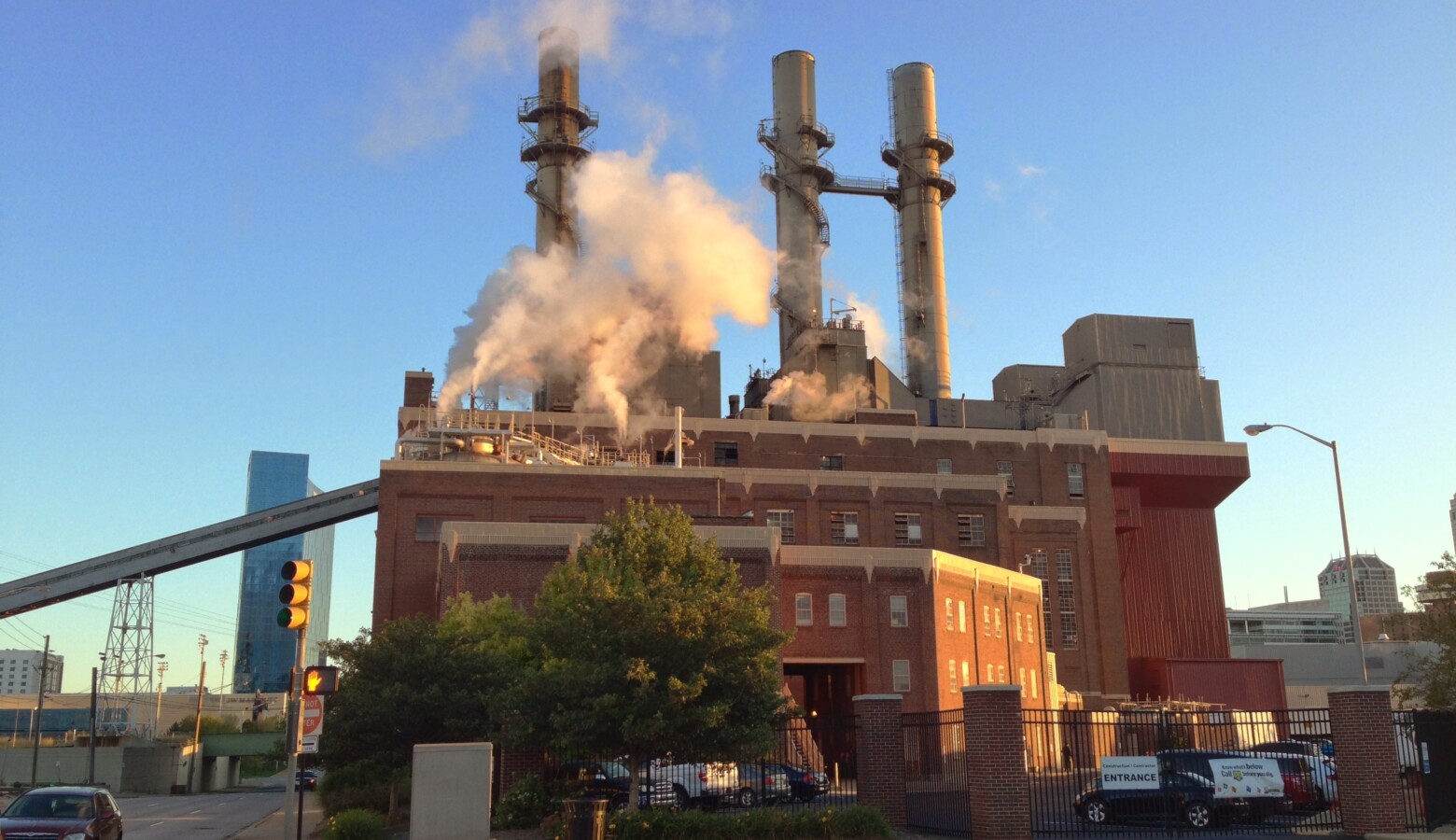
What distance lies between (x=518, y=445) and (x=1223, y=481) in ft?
156

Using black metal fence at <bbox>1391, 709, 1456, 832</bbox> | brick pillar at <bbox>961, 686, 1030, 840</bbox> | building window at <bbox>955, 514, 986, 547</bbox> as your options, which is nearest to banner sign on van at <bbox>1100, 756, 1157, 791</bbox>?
brick pillar at <bbox>961, 686, 1030, 840</bbox>

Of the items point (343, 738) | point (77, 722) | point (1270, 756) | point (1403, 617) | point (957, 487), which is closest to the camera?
point (1270, 756)

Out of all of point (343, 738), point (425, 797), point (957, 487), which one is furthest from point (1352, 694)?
point (957, 487)

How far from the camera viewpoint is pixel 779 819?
83.0 ft

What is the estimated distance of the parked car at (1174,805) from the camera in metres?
25.8

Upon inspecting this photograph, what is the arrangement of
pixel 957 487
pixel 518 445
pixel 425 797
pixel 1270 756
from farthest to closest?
pixel 957 487 < pixel 518 445 < pixel 1270 756 < pixel 425 797

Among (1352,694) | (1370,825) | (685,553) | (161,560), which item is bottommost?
(1370,825)

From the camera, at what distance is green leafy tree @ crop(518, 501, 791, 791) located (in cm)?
2666

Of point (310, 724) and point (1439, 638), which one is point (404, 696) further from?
point (1439, 638)

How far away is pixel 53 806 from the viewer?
24.0 meters

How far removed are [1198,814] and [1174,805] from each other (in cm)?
110

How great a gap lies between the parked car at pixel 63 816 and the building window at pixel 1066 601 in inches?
2330

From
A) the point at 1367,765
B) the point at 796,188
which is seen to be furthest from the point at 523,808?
the point at 796,188

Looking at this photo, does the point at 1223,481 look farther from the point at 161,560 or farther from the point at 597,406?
the point at 161,560
